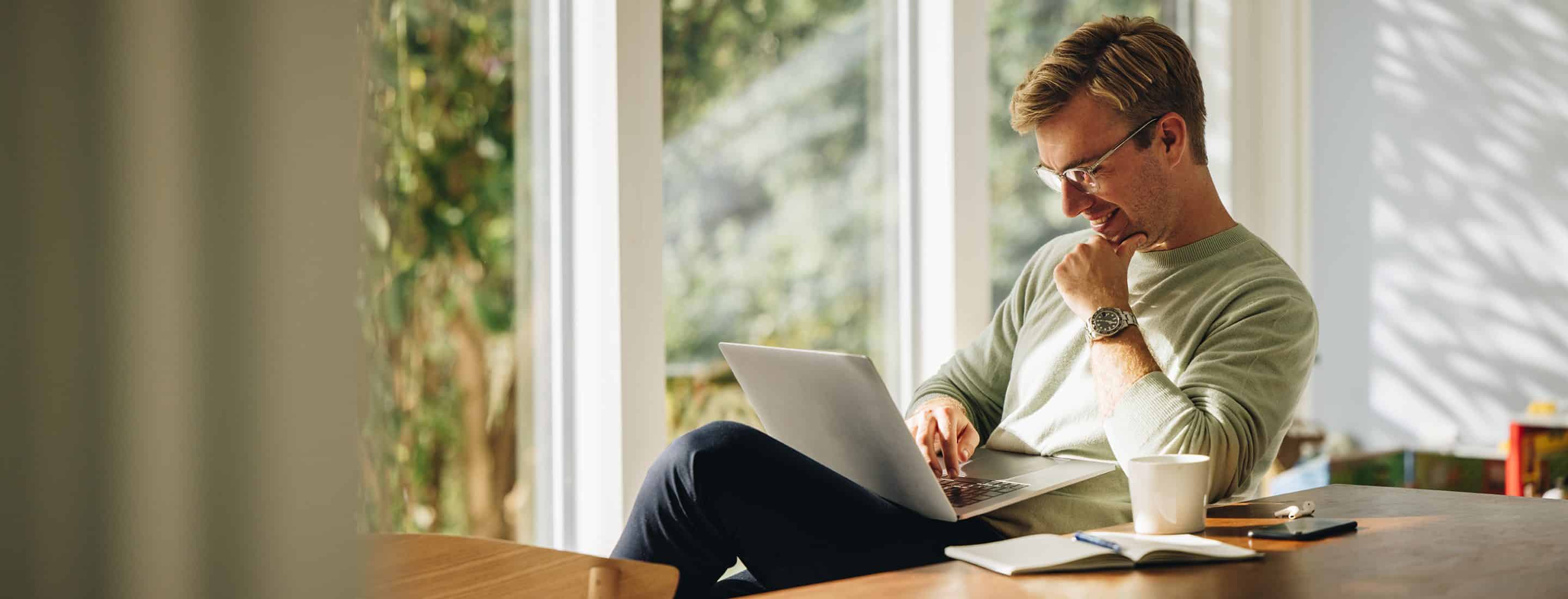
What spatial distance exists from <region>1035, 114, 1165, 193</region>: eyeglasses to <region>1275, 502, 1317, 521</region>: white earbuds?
55 cm

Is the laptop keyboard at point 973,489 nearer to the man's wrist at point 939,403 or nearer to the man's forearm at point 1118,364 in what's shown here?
the man's forearm at point 1118,364

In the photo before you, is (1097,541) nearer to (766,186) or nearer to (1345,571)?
(1345,571)

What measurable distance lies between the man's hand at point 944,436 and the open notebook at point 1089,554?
546mm

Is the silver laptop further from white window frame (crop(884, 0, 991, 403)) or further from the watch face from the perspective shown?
white window frame (crop(884, 0, 991, 403))

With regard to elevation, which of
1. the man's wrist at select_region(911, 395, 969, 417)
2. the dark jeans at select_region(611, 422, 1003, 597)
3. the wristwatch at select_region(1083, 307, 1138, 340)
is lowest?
the dark jeans at select_region(611, 422, 1003, 597)

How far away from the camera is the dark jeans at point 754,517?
115 centimetres

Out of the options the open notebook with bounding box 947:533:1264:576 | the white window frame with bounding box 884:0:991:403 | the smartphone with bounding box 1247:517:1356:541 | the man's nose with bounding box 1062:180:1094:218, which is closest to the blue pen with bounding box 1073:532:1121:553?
the open notebook with bounding box 947:533:1264:576

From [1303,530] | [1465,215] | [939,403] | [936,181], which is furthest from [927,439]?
[1465,215]

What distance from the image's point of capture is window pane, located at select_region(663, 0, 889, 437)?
205 centimetres

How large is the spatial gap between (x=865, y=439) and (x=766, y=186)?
3.53 feet

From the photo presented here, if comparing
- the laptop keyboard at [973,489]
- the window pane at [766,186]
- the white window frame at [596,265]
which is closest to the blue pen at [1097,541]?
the laptop keyboard at [973,489]

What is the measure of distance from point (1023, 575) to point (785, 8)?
63.6 inches

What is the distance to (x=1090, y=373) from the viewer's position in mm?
1436

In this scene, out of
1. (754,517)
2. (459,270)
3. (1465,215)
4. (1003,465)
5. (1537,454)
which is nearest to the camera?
(754,517)
